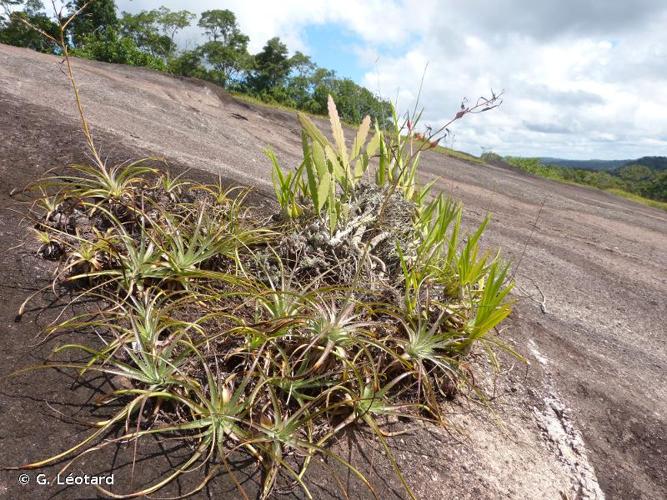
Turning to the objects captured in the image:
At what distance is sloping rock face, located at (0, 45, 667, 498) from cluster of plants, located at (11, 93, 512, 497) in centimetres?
9

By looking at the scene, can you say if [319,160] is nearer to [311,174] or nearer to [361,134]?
[311,174]

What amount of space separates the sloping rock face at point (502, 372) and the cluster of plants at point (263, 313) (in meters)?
0.09

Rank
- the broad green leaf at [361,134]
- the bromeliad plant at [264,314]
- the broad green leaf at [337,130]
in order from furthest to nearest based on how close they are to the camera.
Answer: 1. the broad green leaf at [361,134]
2. the broad green leaf at [337,130]
3. the bromeliad plant at [264,314]

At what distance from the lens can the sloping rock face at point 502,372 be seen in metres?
1.25

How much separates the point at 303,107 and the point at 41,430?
21537 millimetres

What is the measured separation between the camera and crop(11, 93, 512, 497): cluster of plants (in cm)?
124

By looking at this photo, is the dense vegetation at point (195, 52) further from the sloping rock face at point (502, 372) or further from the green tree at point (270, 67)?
the sloping rock face at point (502, 372)

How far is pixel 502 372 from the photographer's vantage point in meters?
1.94

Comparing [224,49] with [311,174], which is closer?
[311,174]

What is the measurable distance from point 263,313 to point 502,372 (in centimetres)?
109

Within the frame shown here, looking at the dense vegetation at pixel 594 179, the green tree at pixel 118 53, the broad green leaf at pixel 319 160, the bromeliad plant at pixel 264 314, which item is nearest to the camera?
the bromeliad plant at pixel 264 314

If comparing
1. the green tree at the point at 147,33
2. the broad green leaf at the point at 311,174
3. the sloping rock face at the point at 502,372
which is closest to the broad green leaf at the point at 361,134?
the broad green leaf at the point at 311,174

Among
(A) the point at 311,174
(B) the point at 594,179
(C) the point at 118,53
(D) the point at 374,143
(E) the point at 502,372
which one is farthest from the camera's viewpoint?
(C) the point at 118,53

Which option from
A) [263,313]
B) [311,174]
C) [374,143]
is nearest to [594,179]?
[374,143]
